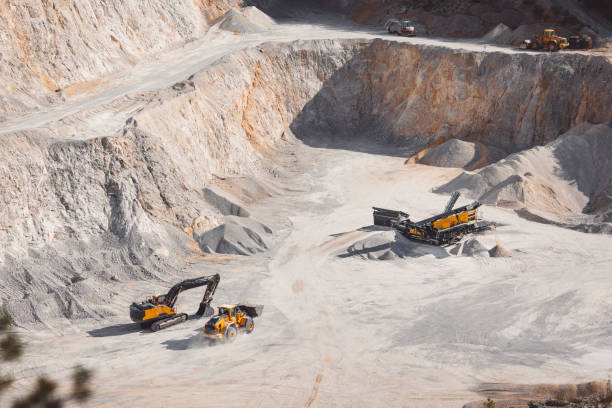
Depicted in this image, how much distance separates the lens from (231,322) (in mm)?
21234

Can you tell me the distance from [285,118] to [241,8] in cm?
1403

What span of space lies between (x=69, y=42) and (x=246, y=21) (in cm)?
1734

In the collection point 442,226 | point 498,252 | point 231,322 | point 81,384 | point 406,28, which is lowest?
point 498,252

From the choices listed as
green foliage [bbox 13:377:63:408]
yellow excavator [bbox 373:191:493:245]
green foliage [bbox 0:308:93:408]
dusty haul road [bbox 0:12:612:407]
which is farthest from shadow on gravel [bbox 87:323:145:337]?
green foliage [bbox 13:377:63:408]

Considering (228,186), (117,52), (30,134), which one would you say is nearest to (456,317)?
(228,186)

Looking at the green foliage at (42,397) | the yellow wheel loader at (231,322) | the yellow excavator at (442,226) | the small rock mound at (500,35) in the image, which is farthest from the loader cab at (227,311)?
the small rock mound at (500,35)

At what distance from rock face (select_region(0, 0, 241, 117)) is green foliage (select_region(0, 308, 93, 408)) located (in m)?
29.0

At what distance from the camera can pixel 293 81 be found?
47.3 meters

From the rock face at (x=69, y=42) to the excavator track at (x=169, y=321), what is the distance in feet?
54.2

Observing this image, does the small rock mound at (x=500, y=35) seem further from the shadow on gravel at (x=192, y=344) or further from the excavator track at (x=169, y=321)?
the shadow on gravel at (x=192, y=344)

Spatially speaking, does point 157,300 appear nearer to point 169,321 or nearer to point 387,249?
point 169,321

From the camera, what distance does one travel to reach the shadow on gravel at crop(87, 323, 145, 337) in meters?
22.0

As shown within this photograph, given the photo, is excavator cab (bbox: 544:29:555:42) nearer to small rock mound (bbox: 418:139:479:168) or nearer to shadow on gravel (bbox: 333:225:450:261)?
small rock mound (bbox: 418:139:479:168)

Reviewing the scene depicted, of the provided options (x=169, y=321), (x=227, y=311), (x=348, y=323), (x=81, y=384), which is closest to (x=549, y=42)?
(x=348, y=323)
